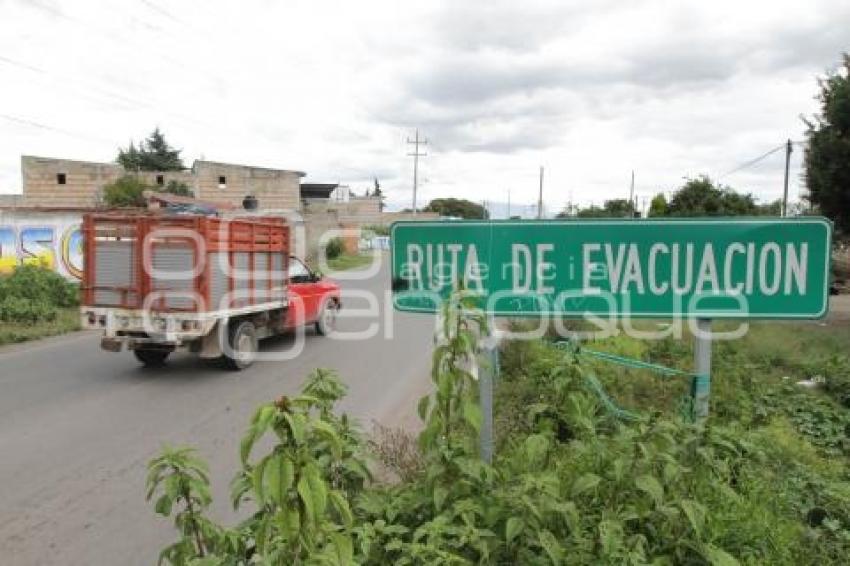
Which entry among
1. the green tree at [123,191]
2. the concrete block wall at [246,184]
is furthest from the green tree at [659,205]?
the green tree at [123,191]

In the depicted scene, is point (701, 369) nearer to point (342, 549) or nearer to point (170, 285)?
point (342, 549)

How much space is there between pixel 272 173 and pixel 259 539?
1724 inches

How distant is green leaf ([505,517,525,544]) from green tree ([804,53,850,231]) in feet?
50.0

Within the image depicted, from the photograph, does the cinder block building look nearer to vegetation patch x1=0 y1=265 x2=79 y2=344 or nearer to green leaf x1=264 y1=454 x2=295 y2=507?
vegetation patch x1=0 y1=265 x2=79 y2=344

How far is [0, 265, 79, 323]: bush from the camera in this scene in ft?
42.7

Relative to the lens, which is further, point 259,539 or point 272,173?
point 272,173

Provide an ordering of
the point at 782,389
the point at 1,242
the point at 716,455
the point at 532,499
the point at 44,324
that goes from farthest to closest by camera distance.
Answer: the point at 1,242 < the point at 44,324 < the point at 782,389 < the point at 716,455 < the point at 532,499

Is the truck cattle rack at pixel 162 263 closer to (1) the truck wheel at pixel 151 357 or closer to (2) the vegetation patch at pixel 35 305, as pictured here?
(1) the truck wheel at pixel 151 357

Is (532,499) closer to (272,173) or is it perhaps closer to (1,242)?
(1,242)

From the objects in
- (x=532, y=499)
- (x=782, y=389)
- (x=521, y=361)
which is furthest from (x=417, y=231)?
(x=782, y=389)

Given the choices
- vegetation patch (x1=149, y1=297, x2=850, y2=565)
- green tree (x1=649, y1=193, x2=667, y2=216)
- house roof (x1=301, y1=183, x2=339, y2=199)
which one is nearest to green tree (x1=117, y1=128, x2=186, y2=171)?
house roof (x1=301, y1=183, x2=339, y2=199)

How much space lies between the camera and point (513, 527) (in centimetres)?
225

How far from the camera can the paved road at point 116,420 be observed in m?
4.39

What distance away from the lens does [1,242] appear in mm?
17203
